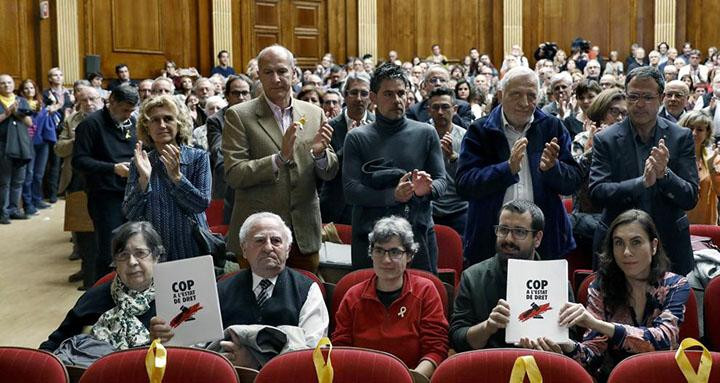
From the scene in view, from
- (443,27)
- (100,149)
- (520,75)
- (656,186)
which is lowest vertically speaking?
(656,186)

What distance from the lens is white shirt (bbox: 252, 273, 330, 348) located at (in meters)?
3.54

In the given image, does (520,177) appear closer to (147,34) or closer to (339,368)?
(339,368)

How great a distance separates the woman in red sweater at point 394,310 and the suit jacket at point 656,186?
94 cm

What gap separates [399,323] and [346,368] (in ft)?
2.07

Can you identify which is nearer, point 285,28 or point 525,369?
point 525,369

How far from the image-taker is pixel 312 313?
3592mm

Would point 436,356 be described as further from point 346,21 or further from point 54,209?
point 346,21

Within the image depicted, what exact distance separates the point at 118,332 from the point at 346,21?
1481 cm

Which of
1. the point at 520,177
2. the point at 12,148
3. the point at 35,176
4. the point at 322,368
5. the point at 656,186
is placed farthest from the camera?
the point at 35,176

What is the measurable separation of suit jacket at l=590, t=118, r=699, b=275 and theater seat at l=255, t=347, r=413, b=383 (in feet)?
4.84

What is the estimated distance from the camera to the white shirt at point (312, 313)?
354cm

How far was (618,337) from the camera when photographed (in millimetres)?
3186

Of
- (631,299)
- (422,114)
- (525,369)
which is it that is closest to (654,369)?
(525,369)

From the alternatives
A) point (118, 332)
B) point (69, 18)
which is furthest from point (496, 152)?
point (69, 18)
